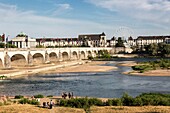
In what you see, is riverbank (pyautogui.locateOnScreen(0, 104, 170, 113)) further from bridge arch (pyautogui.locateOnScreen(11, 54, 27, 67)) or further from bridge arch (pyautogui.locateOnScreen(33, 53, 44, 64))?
bridge arch (pyautogui.locateOnScreen(33, 53, 44, 64))

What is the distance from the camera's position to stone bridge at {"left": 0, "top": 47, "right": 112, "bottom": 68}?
3247 inches

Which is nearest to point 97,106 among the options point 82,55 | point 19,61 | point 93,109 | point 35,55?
point 93,109

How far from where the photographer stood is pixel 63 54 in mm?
141625

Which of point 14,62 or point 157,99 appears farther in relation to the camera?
point 14,62

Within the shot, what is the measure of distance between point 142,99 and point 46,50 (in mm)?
80570

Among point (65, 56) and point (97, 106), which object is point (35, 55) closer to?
point (65, 56)

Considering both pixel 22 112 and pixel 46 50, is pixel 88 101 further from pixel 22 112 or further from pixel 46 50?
pixel 46 50

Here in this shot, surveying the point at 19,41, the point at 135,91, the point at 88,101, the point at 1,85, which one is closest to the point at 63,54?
the point at 19,41

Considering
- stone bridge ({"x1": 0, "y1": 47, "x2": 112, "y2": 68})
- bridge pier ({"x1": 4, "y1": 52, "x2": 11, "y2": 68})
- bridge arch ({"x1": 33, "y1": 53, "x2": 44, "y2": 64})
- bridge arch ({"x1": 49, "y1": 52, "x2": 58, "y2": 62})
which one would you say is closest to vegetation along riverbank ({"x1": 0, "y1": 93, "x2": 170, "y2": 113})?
bridge pier ({"x1": 4, "y1": 52, "x2": 11, "y2": 68})

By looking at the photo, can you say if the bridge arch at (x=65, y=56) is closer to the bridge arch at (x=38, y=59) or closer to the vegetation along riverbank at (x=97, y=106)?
the bridge arch at (x=38, y=59)

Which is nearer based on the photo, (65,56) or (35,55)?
(35,55)

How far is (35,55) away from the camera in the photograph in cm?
11206

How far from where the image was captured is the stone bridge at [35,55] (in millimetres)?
82463

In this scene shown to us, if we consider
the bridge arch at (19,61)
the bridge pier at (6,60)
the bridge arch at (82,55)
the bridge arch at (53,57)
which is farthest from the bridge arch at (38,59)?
the bridge arch at (82,55)
